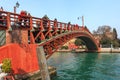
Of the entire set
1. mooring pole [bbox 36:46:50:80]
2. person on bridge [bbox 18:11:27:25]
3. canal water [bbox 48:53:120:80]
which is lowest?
canal water [bbox 48:53:120:80]

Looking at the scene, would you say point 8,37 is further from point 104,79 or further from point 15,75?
point 104,79

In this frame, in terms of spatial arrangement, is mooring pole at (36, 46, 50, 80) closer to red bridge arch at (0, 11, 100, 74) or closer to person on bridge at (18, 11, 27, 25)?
red bridge arch at (0, 11, 100, 74)

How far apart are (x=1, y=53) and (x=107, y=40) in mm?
68233

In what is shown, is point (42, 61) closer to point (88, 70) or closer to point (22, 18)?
point (22, 18)

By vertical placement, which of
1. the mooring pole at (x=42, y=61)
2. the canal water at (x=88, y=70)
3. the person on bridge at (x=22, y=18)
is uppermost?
the person on bridge at (x=22, y=18)

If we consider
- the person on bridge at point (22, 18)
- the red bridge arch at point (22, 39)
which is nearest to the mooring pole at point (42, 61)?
the red bridge arch at point (22, 39)

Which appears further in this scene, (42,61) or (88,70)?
(88,70)

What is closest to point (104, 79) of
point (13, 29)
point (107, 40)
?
point (13, 29)

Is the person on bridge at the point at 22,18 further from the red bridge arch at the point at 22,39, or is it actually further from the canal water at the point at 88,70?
the canal water at the point at 88,70

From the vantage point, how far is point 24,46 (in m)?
22.0

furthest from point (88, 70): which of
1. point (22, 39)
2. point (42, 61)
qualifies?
point (42, 61)

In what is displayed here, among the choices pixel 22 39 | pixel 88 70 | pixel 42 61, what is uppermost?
pixel 22 39

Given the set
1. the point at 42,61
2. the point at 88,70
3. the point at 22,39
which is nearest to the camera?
the point at 42,61

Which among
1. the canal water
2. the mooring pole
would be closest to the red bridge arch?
the canal water
